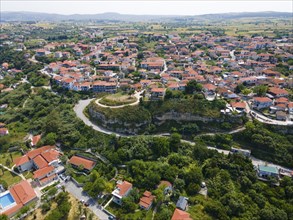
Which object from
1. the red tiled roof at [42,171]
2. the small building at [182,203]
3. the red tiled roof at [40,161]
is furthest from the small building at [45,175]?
the small building at [182,203]

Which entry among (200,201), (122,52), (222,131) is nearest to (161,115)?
(222,131)

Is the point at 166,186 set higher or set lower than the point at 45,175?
higher

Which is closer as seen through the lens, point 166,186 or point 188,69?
point 166,186

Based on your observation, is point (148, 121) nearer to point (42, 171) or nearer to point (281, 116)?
point (42, 171)

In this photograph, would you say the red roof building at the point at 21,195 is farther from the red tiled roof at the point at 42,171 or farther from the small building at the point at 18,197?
the red tiled roof at the point at 42,171

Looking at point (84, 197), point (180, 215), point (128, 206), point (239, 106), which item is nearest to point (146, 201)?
point (128, 206)

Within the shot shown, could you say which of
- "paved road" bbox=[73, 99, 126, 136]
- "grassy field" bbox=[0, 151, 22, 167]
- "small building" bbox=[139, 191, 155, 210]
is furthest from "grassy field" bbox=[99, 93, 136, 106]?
"small building" bbox=[139, 191, 155, 210]
